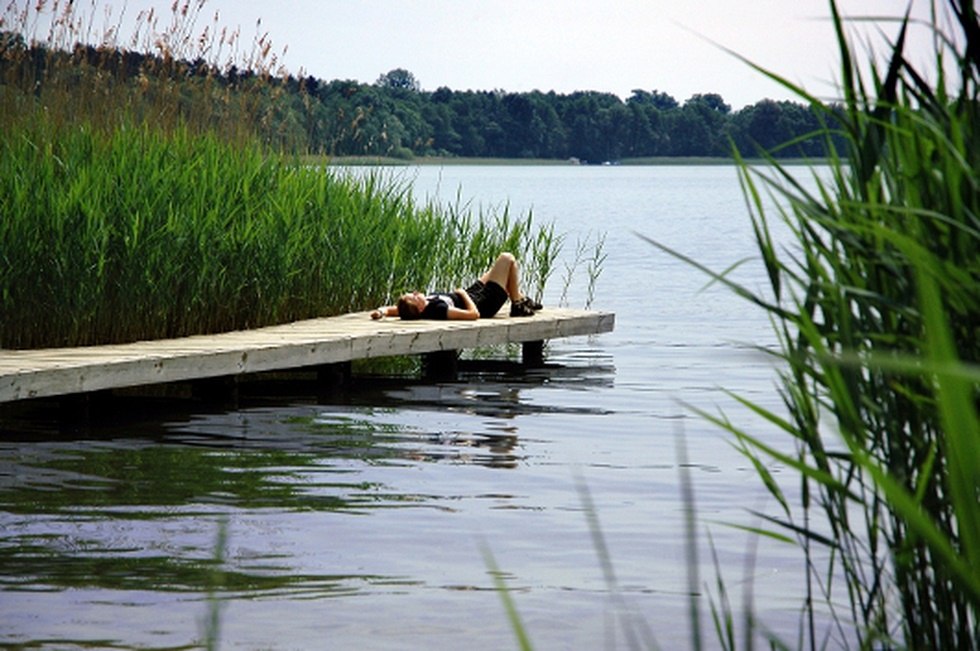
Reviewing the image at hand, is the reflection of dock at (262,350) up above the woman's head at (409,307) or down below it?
below

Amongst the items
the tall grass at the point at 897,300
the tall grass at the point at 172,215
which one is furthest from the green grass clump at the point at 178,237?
the tall grass at the point at 897,300

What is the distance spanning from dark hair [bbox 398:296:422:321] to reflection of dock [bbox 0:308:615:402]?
14cm

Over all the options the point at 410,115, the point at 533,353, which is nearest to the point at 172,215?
the point at 533,353

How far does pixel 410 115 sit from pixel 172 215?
88.1ft

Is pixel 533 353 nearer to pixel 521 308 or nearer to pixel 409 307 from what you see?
pixel 521 308

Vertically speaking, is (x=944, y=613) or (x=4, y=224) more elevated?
(x=4, y=224)

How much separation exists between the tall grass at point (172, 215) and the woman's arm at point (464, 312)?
27.4 inches

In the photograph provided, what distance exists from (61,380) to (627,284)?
696 inches

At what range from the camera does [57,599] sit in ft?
16.3

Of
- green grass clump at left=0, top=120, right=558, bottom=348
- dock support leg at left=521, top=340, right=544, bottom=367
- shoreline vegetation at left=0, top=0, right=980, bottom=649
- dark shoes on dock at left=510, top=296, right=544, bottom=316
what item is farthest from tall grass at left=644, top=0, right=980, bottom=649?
dock support leg at left=521, top=340, right=544, bottom=367

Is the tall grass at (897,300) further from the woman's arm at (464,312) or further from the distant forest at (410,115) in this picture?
the woman's arm at (464,312)

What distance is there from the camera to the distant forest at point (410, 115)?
35.8ft

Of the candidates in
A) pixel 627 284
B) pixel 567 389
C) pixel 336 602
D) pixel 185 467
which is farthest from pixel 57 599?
pixel 627 284

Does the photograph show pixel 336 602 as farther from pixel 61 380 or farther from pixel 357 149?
pixel 357 149
